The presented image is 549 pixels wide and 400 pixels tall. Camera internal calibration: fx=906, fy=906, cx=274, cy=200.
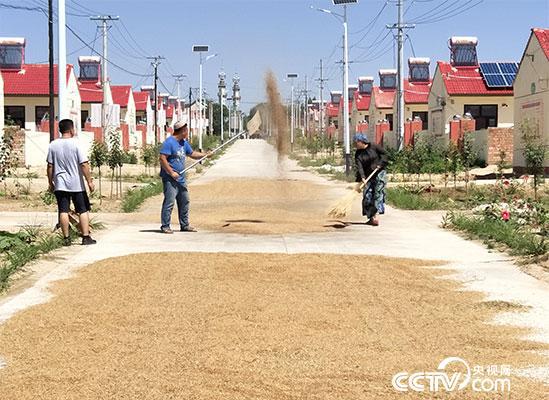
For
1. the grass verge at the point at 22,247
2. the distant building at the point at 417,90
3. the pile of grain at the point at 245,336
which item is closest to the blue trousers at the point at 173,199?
the grass verge at the point at 22,247

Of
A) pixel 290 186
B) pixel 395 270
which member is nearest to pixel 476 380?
pixel 395 270

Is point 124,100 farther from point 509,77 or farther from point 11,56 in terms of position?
point 509,77

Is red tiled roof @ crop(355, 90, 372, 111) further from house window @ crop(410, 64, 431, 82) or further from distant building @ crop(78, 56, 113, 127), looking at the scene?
distant building @ crop(78, 56, 113, 127)

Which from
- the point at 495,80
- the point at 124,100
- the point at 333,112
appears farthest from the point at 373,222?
the point at 333,112

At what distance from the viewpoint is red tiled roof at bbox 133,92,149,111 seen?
84.1 m

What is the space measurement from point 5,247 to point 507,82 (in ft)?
131

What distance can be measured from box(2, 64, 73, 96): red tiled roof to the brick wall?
2636 cm

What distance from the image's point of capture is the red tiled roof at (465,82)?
47.5m

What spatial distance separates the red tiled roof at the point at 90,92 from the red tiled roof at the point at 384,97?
20.4 metres

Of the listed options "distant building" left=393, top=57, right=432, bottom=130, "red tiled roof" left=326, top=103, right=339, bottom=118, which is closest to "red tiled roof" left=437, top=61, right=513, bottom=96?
"distant building" left=393, top=57, right=432, bottom=130

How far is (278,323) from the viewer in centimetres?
742

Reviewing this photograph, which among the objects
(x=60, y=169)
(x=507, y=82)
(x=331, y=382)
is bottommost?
(x=331, y=382)

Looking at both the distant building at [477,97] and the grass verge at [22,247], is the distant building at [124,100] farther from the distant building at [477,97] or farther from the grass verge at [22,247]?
the grass verge at [22,247]

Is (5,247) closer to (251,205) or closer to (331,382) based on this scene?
(331,382)
